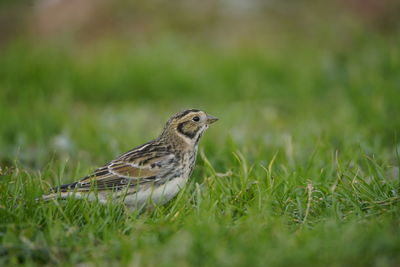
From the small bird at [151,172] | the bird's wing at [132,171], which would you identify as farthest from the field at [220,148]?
the bird's wing at [132,171]

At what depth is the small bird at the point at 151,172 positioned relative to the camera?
215 inches

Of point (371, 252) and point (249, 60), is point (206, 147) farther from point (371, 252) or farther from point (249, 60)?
point (249, 60)

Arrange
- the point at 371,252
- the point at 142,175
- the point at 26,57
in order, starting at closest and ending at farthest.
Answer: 1. the point at 371,252
2. the point at 142,175
3. the point at 26,57

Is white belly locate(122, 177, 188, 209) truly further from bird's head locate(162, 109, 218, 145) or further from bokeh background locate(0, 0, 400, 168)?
bokeh background locate(0, 0, 400, 168)

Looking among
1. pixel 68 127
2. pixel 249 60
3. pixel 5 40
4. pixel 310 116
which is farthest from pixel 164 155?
pixel 5 40

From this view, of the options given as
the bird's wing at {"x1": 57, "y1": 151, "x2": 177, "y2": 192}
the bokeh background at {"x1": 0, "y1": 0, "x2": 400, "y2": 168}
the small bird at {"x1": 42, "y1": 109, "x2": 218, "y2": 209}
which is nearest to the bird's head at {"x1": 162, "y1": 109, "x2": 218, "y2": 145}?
the small bird at {"x1": 42, "y1": 109, "x2": 218, "y2": 209}

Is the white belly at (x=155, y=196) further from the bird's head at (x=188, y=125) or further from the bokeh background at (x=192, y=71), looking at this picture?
the bokeh background at (x=192, y=71)

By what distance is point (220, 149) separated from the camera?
24.7 ft

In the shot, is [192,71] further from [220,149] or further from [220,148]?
[220,149]

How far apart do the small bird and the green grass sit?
0.16 metres

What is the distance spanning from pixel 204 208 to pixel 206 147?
104 inches

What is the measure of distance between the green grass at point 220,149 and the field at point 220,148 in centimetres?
2

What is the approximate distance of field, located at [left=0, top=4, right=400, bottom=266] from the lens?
4363 millimetres

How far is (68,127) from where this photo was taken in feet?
28.9
